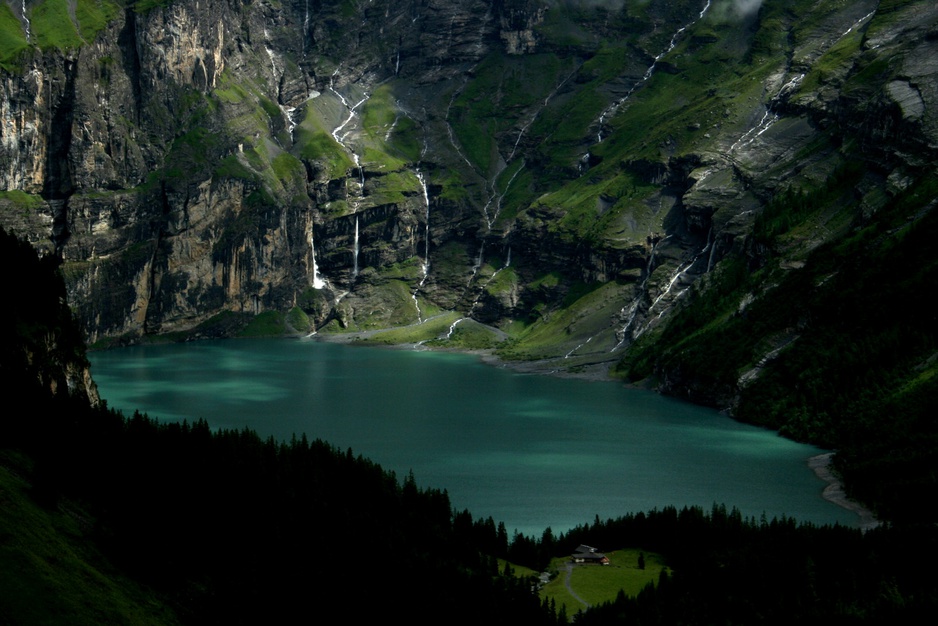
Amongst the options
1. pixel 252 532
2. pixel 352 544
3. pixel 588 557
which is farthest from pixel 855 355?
pixel 252 532

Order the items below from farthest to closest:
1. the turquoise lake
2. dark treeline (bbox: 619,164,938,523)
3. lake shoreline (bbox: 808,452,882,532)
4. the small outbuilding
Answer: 1. dark treeline (bbox: 619,164,938,523)
2. the turquoise lake
3. lake shoreline (bbox: 808,452,882,532)
4. the small outbuilding

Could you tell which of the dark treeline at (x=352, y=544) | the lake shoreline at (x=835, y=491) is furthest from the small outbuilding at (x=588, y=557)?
the lake shoreline at (x=835, y=491)

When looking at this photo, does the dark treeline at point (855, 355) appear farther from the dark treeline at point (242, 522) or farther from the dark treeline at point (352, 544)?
the dark treeline at point (242, 522)

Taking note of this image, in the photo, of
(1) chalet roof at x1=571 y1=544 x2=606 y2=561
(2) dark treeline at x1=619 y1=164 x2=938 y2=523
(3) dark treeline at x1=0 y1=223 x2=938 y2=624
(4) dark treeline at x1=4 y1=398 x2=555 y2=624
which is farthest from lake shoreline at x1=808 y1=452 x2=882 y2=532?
(4) dark treeline at x1=4 y1=398 x2=555 y2=624

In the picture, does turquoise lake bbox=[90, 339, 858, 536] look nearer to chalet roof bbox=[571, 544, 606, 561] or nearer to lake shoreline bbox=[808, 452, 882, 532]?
lake shoreline bbox=[808, 452, 882, 532]

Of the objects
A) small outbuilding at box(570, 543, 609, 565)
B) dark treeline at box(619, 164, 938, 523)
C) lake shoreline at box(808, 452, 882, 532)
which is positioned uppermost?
dark treeline at box(619, 164, 938, 523)

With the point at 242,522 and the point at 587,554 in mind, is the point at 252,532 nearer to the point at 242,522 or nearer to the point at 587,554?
the point at 242,522

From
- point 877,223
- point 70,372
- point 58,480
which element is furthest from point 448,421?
point 58,480
